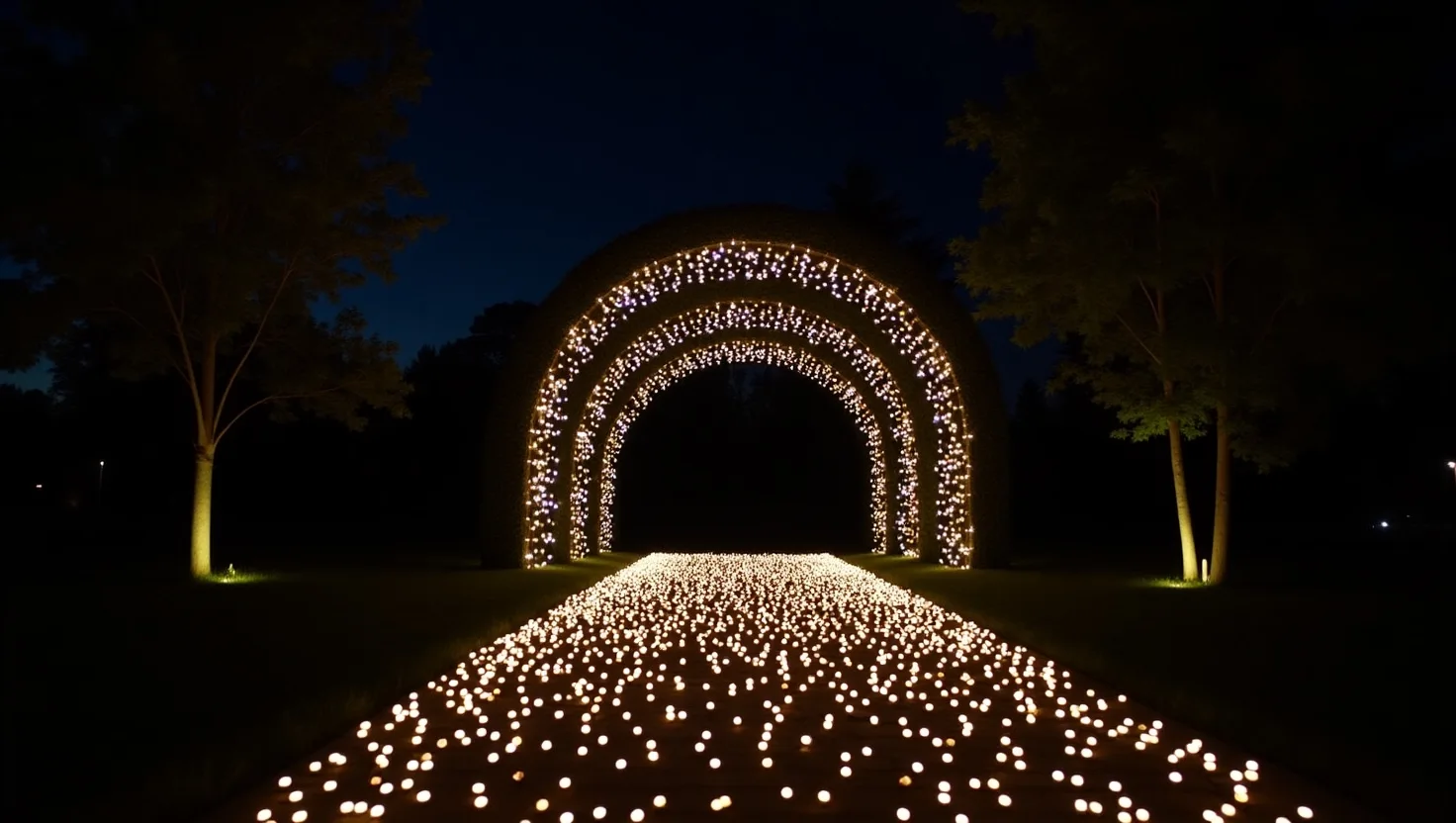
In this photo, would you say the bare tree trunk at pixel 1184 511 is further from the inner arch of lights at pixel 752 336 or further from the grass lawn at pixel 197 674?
the grass lawn at pixel 197 674

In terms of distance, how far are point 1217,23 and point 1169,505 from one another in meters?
26.3

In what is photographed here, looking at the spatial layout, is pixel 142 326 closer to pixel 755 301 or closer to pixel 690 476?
pixel 755 301

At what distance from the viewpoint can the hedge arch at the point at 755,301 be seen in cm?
1376

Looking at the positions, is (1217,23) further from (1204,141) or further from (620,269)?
(620,269)

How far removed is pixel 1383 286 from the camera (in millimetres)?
9734

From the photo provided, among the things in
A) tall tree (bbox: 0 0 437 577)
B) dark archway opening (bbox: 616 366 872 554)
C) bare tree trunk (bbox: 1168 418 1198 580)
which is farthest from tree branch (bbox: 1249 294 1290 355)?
dark archway opening (bbox: 616 366 872 554)

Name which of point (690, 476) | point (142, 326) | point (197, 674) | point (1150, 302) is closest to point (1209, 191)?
point (1150, 302)

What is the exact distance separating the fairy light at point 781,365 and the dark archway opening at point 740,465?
9.23 metres

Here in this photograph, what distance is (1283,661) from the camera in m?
6.35

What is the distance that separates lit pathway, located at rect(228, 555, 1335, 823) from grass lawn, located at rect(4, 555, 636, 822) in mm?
263

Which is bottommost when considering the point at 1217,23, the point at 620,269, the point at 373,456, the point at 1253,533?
the point at 1253,533

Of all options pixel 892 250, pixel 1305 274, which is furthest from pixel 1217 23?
pixel 892 250

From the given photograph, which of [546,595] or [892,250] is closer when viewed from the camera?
[546,595]

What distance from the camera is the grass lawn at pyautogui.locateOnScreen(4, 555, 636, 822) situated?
148 inches
